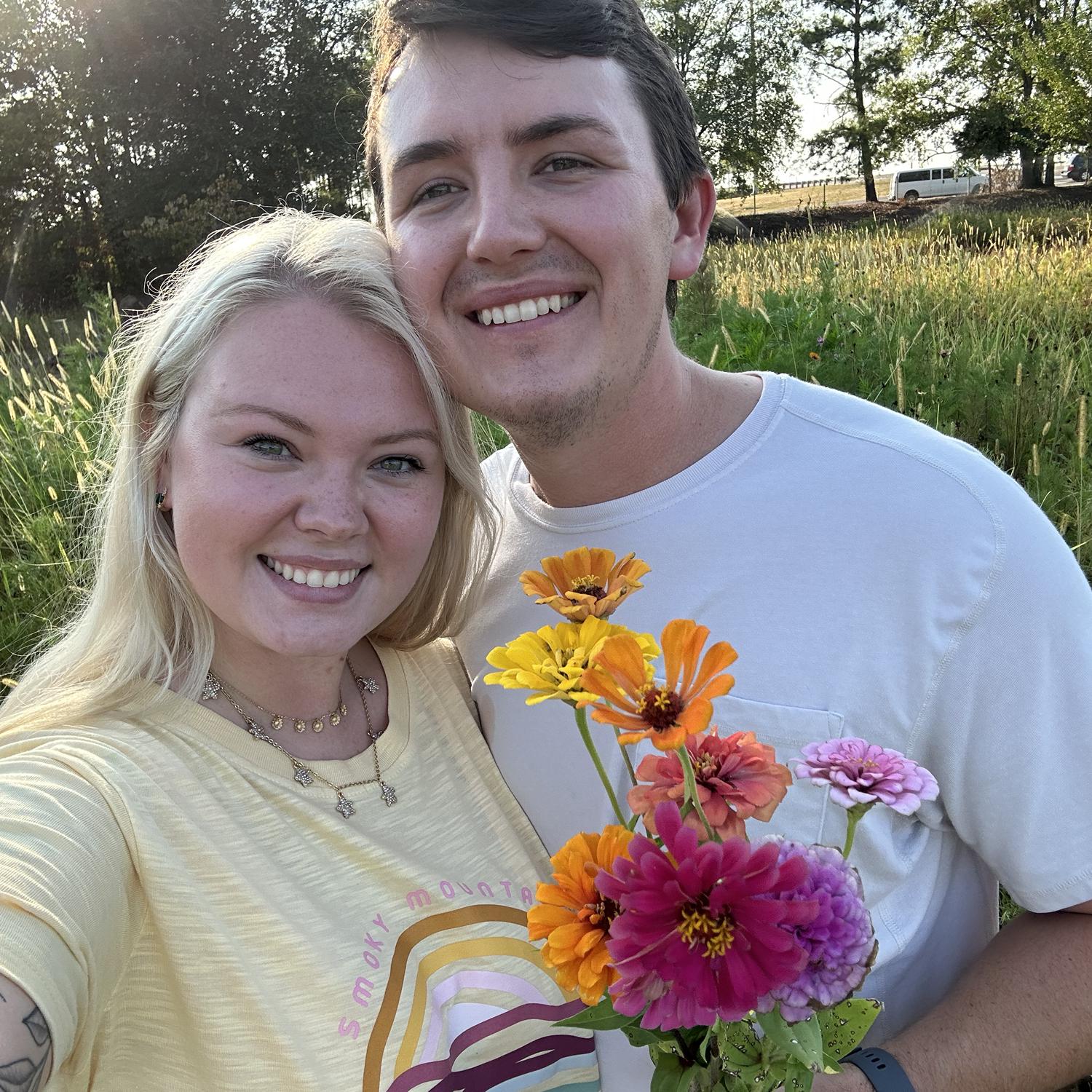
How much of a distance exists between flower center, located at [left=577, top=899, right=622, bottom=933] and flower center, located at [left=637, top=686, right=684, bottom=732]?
6.0 inches

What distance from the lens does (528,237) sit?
1984mm

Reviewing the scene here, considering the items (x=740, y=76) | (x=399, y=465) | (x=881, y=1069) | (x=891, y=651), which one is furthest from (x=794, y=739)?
(x=740, y=76)

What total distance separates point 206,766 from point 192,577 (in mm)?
344

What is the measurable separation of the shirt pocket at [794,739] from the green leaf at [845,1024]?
2.35 feet

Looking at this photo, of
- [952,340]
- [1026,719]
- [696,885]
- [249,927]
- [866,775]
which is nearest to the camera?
[696,885]

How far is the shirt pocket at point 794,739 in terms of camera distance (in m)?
1.78

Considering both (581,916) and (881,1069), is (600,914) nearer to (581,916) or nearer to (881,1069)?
(581,916)

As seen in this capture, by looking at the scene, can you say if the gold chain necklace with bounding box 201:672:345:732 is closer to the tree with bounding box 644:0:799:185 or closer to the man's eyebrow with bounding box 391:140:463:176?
the man's eyebrow with bounding box 391:140:463:176

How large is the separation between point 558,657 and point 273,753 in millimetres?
1050

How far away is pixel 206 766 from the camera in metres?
1.68

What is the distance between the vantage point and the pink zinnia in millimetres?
748

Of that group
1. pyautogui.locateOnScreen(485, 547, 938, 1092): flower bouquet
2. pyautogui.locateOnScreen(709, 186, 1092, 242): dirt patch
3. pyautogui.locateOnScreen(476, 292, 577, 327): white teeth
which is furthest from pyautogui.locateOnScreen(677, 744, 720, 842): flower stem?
pyautogui.locateOnScreen(709, 186, 1092, 242): dirt patch

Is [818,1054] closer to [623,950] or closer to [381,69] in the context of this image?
[623,950]

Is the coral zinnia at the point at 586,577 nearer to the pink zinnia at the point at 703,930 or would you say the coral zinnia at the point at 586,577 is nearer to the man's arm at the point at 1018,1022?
the pink zinnia at the point at 703,930
